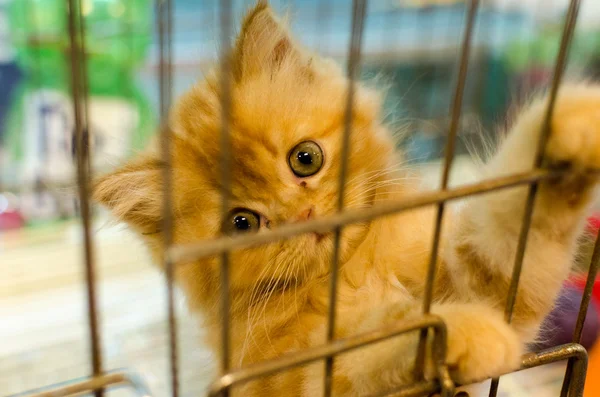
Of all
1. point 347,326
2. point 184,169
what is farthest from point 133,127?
point 347,326

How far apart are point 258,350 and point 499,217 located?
0.49 m

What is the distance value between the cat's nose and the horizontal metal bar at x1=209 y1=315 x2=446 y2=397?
1.15 feet

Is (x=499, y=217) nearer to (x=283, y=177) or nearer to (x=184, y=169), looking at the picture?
(x=283, y=177)

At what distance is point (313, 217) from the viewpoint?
99cm

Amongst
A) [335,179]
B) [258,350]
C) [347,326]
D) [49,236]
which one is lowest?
[49,236]

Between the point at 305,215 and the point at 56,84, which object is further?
the point at 56,84

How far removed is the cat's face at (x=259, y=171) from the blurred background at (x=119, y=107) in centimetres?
64

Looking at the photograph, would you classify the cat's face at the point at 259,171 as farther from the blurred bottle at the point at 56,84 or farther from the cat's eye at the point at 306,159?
the blurred bottle at the point at 56,84

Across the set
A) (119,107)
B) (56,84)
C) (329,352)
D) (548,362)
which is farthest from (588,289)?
(56,84)

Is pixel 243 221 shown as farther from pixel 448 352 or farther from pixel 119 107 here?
pixel 119 107

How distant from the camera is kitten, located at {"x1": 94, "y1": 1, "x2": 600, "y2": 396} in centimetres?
82

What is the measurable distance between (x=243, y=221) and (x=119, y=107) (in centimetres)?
144

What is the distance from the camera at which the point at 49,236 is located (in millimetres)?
2258

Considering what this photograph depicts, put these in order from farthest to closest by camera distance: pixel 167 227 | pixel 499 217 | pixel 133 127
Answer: pixel 133 127 < pixel 499 217 < pixel 167 227
